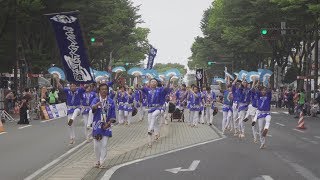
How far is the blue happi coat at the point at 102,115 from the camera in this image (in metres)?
12.0

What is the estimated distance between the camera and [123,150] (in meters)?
15.7

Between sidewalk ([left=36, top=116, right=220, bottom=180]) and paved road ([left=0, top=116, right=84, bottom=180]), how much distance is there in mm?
542

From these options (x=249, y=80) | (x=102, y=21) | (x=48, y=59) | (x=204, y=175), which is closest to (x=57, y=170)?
(x=204, y=175)

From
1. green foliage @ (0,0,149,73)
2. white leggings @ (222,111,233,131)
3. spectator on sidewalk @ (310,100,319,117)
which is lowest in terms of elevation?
spectator on sidewalk @ (310,100,319,117)

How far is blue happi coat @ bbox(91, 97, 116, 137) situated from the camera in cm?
1202

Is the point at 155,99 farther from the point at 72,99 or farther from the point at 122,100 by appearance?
the point at 122,100

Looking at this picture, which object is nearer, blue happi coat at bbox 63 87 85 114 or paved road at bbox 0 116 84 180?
paved road at bbox 0 116 84 180

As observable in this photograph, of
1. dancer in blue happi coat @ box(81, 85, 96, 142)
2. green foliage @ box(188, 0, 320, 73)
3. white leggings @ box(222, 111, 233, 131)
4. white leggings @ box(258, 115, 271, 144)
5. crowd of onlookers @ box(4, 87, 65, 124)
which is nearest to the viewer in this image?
white leggings @ box(258, 115, 271, 144)

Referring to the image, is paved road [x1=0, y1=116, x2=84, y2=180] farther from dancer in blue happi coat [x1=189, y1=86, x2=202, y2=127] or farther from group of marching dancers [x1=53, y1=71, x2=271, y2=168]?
dancer in blue happi coat [x1=189, y1=86, x2=202, y2=127]

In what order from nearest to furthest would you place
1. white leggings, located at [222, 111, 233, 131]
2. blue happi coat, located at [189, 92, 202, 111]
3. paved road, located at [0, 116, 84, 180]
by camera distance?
paved road, located at [0, 116, 84, 180] < white leggings, located at [222, 111, 233, 131] < blue happi coat, located at [189, 92, 202, 111]

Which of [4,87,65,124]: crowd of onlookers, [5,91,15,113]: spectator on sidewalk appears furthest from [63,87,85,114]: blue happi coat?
[5,91,15,113]: spectator on sidewalk

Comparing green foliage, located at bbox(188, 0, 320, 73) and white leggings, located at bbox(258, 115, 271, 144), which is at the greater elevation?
green foliage, located at bbox(188, 0, 320, 73)

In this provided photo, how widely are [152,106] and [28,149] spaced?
3729 mm

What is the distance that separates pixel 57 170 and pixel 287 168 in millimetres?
4772
